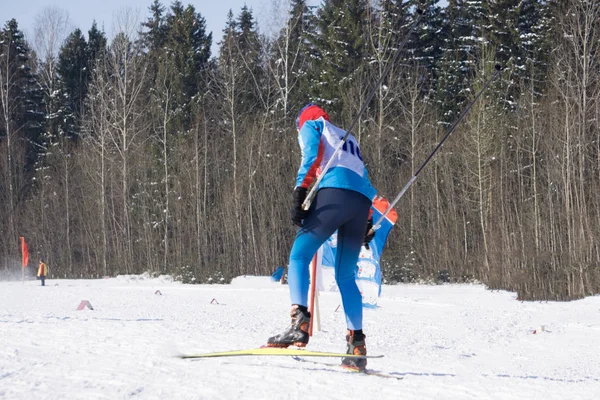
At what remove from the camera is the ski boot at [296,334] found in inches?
161

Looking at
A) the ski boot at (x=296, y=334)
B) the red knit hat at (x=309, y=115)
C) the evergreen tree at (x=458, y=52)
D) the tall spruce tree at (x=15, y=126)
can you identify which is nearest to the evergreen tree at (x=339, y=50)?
the evergreen tree at (x=458, y=52)

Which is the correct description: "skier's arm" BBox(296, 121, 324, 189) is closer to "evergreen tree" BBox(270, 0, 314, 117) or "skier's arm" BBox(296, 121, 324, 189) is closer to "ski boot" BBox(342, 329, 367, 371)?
"ski boot" BBox(342, 329, 367, 371)

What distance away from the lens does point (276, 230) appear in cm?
3045

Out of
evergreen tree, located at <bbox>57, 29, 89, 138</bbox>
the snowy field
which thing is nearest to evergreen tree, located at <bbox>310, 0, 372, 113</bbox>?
evergreen tree, located at <bbox>57, 29, 89, 138</bbox>

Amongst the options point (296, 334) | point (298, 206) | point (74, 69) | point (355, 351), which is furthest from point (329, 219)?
point (74, 69)

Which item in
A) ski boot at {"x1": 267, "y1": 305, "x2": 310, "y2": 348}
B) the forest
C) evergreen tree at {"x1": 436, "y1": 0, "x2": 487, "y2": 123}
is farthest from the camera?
evergreen tree at {"x1": 436, "y1": 0, "x2": 487, "y2": 123}

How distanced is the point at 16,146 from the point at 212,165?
14420 mm

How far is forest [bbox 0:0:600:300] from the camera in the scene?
77.7 ft

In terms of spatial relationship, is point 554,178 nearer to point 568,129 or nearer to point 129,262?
point 568,129

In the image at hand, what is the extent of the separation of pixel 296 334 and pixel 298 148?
27.9 metres

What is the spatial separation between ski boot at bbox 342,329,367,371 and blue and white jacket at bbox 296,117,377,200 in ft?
2.99

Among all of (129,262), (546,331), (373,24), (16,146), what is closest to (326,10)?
(373,24)

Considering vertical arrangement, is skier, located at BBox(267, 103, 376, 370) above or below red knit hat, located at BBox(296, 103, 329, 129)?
below

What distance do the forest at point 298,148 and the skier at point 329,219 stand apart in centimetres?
1595
